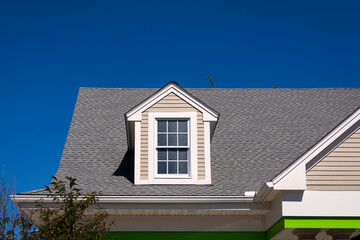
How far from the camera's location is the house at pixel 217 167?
11031 millimetres

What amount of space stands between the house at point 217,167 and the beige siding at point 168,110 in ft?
0.09

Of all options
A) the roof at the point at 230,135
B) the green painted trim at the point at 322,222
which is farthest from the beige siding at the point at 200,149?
the green painted trim at the point at 322,222

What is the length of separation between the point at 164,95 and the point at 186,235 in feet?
11.9

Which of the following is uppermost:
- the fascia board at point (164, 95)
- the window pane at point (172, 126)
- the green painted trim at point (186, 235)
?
the fascia board at point (164, 95)

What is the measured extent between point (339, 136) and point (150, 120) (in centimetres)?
488

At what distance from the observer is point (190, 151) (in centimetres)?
1373

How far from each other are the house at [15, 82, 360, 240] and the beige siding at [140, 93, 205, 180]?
3 centimetres

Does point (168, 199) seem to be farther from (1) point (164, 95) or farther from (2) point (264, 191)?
(1) point (164, 95)

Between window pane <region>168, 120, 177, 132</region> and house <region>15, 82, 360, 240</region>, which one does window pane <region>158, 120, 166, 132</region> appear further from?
window pane <region>168, 120, 177, 132</region>

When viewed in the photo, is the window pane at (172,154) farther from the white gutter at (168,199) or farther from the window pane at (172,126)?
the white gutter at (168,199)

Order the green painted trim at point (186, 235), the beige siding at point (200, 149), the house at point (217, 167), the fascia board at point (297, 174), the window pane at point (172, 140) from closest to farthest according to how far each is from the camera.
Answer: the fascia board at point (297, 174) < the house at point (217, 167) < the green painted trim at point (186, 235) < the beige siding at point (200, 149) < the window pane at point (172, 140)

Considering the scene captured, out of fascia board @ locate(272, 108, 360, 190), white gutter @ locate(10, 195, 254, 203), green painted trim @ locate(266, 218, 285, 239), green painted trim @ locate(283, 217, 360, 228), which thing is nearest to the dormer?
white gutter @ locate(10, 195, 254, 203)

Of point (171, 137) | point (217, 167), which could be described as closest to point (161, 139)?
point (171, 137)

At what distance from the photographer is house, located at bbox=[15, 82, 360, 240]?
11.0m
